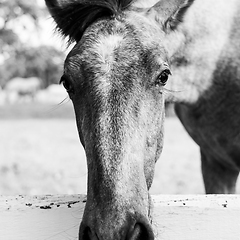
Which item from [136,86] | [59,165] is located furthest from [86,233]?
[59,165]

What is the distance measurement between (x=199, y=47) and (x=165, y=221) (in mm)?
1662

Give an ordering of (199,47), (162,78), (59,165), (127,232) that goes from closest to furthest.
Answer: (127,232), (162,78), (199,47), (59,165)

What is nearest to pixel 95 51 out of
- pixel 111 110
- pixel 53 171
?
pixel 111 110

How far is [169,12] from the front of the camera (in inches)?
106

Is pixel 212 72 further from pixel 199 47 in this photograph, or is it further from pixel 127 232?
pixel 127 232

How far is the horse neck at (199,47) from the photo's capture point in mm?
3098

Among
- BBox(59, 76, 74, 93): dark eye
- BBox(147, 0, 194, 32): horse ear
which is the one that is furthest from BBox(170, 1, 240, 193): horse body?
BBox(59, 76, 74, 93): dark eye

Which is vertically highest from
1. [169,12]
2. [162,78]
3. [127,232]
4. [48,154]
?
[169,12]

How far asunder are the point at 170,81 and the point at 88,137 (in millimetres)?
1223

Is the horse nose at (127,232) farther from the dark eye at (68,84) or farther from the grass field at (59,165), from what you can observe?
the grass field at (59,165)

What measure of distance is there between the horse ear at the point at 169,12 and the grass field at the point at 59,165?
198cm

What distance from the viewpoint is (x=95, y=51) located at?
212 cm

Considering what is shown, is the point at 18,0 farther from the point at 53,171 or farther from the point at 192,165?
the point at 192,165

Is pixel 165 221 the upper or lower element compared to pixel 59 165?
upper
